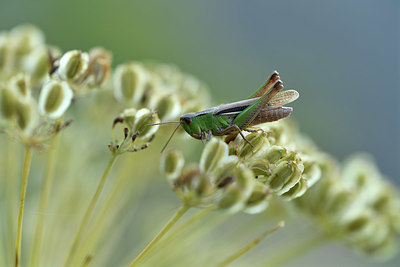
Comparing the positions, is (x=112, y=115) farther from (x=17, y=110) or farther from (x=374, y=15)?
(x=374, y=15)

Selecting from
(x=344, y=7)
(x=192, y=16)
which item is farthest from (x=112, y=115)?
(x=344, y=7)

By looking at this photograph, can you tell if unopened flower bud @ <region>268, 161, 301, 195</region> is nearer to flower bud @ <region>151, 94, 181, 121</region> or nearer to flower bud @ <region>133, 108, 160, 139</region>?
flower bud @ <region>133, 108, 160, 139</region>

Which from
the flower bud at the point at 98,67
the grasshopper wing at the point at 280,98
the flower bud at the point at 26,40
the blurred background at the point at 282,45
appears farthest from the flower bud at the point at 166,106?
the blurred background at the point at 282,45

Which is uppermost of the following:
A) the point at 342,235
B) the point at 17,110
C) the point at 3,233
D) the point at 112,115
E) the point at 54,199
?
the point at 17,110

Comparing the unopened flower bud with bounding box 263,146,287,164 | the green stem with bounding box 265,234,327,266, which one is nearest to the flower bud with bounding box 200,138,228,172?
the unopened flower bud with bounding box 263,146,287,164

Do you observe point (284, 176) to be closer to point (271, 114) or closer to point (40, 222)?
point (271, 114)

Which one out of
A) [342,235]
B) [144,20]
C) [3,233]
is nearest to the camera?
[342,235]
